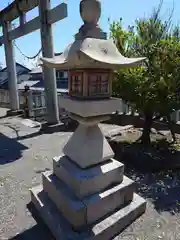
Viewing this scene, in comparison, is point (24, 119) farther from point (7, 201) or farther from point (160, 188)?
point (160, 188)

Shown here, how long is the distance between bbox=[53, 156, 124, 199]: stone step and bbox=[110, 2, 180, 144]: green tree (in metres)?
1.97

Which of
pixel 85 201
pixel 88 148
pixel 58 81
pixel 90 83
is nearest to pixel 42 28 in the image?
pixel 90 83

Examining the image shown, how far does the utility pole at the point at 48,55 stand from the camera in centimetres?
552

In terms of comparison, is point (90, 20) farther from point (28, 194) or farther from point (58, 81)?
point (58, 81)

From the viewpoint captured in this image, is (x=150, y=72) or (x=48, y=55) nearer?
(x=150, y=72)

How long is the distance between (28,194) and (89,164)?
1.48 m

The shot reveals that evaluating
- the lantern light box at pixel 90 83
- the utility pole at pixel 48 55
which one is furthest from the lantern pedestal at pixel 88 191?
the utility pole at pixel 48 55

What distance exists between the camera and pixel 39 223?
261 cm

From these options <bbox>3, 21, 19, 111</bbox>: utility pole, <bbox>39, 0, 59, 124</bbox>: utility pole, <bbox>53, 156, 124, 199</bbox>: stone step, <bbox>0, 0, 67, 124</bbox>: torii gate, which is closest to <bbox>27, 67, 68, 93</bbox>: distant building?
<bbox>3, 21, 19, 111</bbox>: utility pole

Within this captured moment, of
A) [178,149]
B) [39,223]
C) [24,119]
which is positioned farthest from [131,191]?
[24,119]

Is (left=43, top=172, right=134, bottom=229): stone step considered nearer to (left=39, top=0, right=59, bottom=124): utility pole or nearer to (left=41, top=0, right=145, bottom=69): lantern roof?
(left=41, top=0, right=145, bottom=69): lantern roof

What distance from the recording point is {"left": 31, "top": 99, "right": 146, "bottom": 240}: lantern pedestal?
7.47 feet

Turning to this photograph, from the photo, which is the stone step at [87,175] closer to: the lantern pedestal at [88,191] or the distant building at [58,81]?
the lantern pedestal at [88,191]

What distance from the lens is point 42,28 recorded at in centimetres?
564
